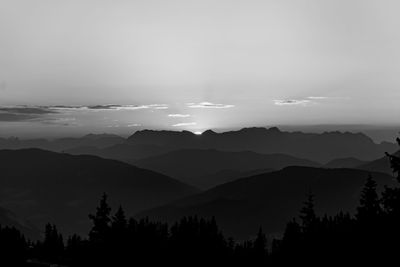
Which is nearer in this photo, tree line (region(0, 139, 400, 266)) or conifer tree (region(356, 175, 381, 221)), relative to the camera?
tree line (region(0, 139, 400, 266))

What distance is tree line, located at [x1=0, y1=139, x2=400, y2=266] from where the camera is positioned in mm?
15438

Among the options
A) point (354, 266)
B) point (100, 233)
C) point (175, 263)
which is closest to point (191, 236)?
point (175, 263)

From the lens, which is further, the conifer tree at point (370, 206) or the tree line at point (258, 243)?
the conifer tree at point (370, 206)

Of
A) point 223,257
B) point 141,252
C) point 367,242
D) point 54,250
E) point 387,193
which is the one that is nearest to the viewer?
point 387,193

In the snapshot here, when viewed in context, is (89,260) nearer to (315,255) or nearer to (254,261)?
(315,255)

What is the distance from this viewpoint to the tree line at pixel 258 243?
50.6 feet

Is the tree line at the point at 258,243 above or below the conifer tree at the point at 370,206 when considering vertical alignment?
below

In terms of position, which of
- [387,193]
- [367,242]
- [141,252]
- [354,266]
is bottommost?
[141,252]

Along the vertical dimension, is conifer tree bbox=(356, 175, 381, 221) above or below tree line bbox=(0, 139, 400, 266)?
above

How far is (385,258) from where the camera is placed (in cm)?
1529

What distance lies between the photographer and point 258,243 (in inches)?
3561

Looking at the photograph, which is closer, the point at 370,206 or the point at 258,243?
the point at 370,206

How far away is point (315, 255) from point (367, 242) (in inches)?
436

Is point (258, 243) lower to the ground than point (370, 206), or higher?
lower
